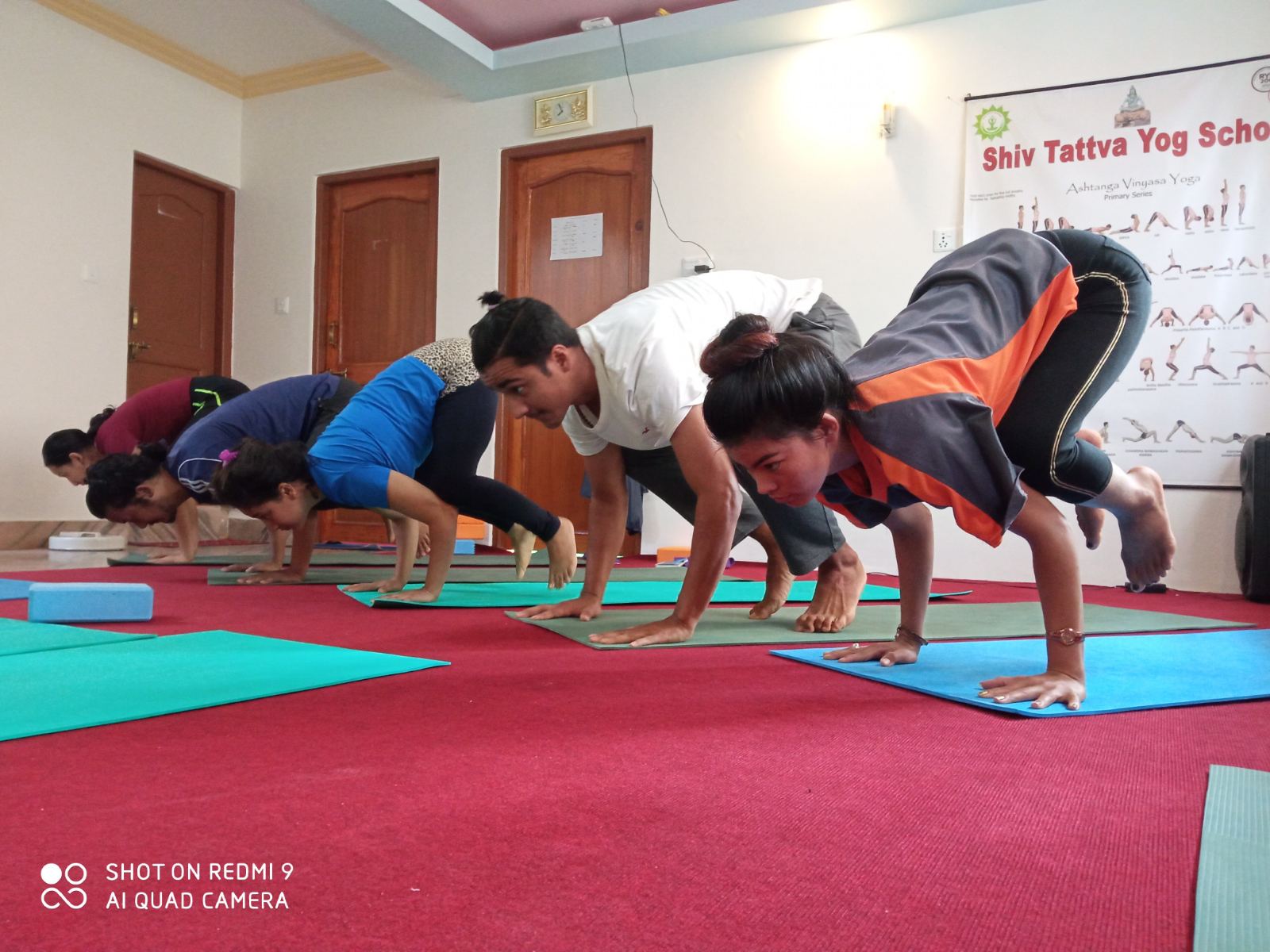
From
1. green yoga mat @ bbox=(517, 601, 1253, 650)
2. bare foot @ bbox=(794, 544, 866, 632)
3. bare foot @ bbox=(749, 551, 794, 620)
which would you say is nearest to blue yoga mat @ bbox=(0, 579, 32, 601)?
green yoga mat @ bbox=(517, 601, 1253, 650)

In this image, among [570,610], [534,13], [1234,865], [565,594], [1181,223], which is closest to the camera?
[1234,865]

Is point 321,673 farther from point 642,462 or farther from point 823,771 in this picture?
point 642,462

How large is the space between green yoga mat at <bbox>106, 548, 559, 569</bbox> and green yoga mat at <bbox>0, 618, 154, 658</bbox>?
1.98m

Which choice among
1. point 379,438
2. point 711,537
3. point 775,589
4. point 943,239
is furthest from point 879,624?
point 943,239

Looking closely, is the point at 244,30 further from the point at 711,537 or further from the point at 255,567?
the point at 711,537

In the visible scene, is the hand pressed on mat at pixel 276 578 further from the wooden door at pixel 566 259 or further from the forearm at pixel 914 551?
the forearm at pixel 914 551

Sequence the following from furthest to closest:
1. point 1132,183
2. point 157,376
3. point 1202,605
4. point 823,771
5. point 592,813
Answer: point 157,376 → point 1132,183 → point 1202,605 → point 823,771 → point 592,813

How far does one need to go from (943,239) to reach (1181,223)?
101cm

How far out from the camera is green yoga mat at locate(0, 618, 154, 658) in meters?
1.91

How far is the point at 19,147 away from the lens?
538 cm

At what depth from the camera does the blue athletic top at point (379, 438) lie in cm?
286

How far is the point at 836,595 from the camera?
8.27 feet

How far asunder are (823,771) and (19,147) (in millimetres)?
5890

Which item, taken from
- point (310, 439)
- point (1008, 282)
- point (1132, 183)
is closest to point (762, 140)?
point (1132, 183)
